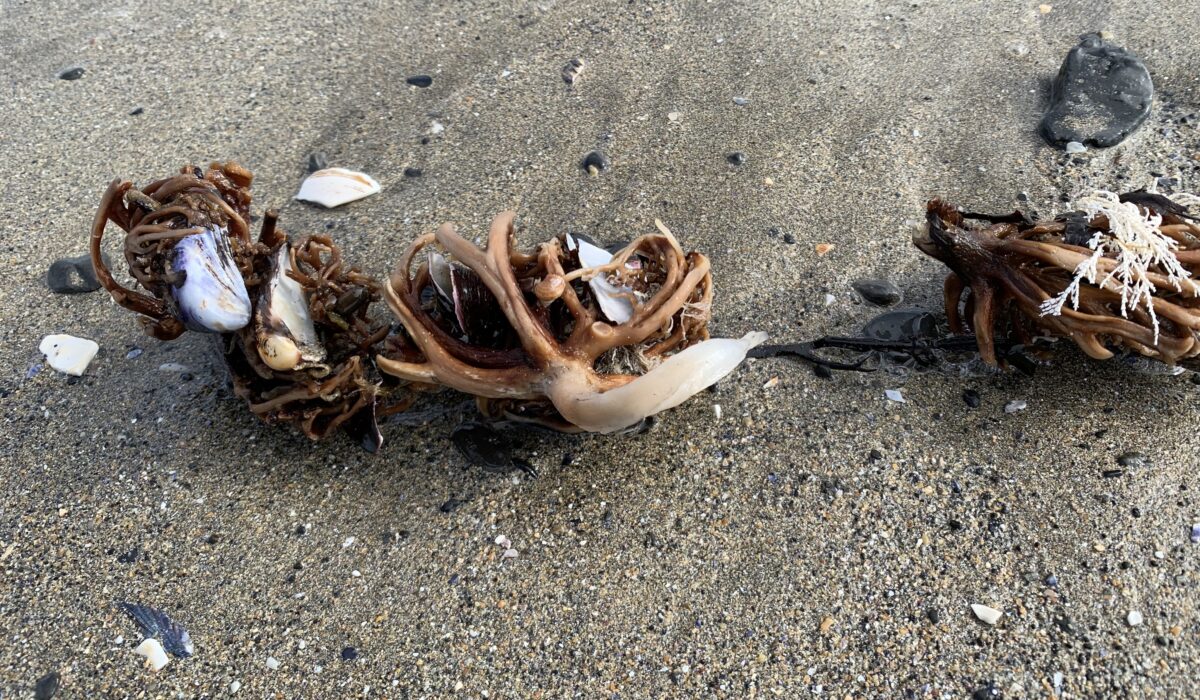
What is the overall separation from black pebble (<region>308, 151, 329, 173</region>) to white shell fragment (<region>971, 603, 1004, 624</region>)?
2692 millimetres

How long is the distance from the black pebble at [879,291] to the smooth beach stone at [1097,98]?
1012 mm

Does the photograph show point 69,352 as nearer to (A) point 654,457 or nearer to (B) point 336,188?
(B) point 336,188

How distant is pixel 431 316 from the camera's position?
89.0 inches

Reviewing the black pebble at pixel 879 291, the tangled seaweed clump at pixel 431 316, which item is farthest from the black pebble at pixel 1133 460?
the tangled seaweed clump at pixel 431 316

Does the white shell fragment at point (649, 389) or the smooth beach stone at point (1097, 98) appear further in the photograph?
the smooth beach stone at point (1097, 98)

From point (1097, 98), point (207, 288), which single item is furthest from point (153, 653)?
point (1097, 98)

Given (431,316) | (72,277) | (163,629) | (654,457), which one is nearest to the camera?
(163,629)

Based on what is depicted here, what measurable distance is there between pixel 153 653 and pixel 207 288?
868 millimetres

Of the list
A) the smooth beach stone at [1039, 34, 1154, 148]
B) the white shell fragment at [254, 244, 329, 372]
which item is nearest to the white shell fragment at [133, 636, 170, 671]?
the white shell fragment at [254, 244, 329, 372]

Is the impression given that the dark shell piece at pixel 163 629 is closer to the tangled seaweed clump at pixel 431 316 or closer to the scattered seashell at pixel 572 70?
the tangled seaweed clump at pixel 431 316

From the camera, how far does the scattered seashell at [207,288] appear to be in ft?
6.86

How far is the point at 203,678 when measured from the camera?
2.02 m

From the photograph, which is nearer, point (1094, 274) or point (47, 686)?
point (47, 686)

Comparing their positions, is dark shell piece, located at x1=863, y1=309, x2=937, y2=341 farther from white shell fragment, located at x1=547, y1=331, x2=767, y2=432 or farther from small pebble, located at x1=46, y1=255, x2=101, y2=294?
small pebble, located at x1=46, y1=255, x2=101, y2=294
